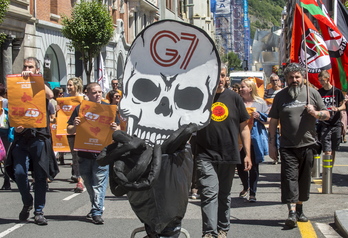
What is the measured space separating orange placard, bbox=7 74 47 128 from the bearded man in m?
3.00

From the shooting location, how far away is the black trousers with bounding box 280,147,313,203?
7.23 meters

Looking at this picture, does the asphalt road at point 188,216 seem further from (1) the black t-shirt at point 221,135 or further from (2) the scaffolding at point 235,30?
(2) the scaffolding at point 235,30

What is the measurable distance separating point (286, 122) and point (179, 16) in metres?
52.0

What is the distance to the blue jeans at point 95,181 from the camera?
758 centimetres

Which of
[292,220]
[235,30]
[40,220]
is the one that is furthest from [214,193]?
[235,30]

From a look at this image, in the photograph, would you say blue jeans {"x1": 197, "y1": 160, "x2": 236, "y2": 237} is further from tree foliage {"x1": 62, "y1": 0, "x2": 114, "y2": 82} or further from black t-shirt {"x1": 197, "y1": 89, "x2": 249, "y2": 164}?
tree foliage {"x1": 62, "y1": 0, "x2": 114, "y2": 82}

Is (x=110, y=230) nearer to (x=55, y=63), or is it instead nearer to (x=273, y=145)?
(x=273, y=145)

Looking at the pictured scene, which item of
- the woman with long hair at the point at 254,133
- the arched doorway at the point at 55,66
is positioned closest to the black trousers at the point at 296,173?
the woman with long hair at the point at 254,133

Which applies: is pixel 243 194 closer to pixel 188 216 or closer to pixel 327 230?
pixel 188 216

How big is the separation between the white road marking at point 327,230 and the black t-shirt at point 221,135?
1512mm

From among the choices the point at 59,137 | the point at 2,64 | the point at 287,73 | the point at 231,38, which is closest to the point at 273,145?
the point at 287,73

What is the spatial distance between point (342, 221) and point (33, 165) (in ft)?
12.7

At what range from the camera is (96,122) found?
820cm

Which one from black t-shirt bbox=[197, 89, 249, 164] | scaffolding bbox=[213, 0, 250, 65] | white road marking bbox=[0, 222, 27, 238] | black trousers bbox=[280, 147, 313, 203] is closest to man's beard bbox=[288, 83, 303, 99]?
black trousers bbox=[280, 147, 313, 203]
